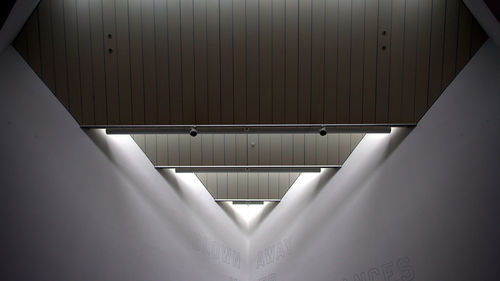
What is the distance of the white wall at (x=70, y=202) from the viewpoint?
2291 mm

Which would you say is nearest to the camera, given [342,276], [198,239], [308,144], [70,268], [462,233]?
[462,233]

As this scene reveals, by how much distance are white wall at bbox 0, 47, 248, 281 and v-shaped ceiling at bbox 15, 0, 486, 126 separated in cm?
35

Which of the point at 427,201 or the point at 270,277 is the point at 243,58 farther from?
the point at 270,277

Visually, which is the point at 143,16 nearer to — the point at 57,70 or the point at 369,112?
the point at 57,70

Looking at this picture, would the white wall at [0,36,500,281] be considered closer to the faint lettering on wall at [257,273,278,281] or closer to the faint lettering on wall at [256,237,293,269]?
the faint lettering on wall at [256,237,293,269]

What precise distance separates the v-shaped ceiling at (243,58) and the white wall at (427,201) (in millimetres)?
383

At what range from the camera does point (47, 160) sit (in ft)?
8.38

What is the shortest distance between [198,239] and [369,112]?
3251mm

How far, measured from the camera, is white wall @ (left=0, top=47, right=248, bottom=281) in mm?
2291

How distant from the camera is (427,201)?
251cm

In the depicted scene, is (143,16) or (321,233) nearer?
(143,16)

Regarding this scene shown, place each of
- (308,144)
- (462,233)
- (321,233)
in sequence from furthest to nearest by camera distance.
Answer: (308,144), (321,233), (462,233)

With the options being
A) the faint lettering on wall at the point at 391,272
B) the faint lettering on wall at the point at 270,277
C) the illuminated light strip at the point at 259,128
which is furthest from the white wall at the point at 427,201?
the faint lettering on wall at the point at 270,277

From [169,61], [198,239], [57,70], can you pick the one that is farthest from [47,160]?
[198,239]
